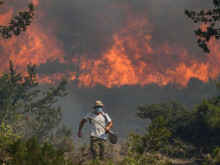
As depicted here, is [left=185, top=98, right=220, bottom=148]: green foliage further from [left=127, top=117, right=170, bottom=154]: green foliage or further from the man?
[left=127, top=117, right=170, bottom=154]: green foliage

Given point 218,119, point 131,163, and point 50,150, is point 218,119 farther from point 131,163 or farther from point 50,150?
point 50,150

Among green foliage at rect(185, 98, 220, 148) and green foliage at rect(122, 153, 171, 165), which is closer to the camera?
green foliage at rect(122, 153, 171, 165)

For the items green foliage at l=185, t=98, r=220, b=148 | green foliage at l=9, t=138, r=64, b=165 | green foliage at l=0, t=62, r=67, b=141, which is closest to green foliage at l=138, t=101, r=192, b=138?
green foliage at l=185, t=98, r=220, b=148

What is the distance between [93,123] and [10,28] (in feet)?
42.6

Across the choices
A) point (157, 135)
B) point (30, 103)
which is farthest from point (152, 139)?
point (30, 103)

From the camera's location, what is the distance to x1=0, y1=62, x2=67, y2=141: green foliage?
30156 mm

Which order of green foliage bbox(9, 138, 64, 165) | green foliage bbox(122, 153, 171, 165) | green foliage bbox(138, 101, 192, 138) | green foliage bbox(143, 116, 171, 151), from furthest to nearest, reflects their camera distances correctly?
green foliage bbox(138, 101, 192, 138)
green foliage bbox(143, 116, 171, 151)
green foliage bbox(122, 153, 171, 165)
green foliage bbox(9, 138, 64, 165)

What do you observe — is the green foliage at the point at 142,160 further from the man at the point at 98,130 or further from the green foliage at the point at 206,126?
the green foliage at the point at 206,126

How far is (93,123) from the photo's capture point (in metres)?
7.95

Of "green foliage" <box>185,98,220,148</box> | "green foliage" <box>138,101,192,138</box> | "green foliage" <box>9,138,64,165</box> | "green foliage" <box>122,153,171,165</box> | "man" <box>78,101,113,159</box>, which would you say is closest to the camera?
"green foliage" <box>9,138,64,165</box>

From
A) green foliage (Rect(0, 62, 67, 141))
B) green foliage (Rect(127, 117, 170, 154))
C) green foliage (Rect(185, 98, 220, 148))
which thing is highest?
green foliage (Rect(0, 62, 67, 141))

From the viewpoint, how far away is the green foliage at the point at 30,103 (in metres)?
30.2

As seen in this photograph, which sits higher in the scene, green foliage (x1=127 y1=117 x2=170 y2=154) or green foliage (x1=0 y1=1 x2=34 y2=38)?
green foliage (x1=0 y1=1 x2=34 y2=38)

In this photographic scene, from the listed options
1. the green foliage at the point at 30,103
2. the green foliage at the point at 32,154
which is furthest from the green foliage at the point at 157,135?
the green foliage at the point at 30,103
